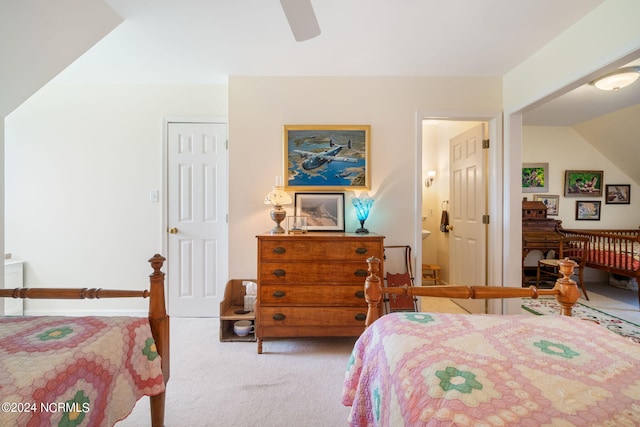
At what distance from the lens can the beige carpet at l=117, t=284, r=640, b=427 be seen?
5.31ft

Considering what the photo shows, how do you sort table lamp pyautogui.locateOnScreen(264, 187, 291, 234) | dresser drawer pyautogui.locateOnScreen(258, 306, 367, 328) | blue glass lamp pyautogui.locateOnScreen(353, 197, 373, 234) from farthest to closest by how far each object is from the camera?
blue glass lamp pyautogui.locateOnScreen(353, 197, 373, 234) → table lamp pyautogui.locateOnScreen(264, 187, 291, 234) → dresser drawer pyautogui.locateOnScreen(258, 306, 367, 328)

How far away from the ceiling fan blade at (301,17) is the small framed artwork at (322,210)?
153cm

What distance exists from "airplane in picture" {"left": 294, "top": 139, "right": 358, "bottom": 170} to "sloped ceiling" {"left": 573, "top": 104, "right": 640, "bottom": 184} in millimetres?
4261

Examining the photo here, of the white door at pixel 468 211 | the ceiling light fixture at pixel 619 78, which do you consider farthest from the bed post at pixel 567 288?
the ceiling light fixture at pixel 619 78

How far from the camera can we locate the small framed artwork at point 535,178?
462 cm

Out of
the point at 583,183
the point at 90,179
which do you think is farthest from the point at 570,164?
the point at 90,179

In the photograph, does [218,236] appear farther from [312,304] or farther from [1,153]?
[1,153]

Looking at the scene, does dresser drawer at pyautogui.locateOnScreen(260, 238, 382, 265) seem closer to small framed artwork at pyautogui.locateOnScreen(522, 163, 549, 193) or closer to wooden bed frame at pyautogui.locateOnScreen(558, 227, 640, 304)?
wooden bed frame at pyautogui.locateOnScreen(558, 227, 640, 304)

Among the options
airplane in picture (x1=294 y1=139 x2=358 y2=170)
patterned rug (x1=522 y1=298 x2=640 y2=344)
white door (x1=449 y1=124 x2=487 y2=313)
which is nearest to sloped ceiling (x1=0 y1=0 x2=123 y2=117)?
airplane in picture (x1=294 y1=139 x2=358 y2=170)

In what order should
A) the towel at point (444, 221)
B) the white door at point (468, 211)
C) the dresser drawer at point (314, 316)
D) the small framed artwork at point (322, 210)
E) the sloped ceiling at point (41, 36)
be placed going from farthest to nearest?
the towel at point (444, 221), the white door at point (468, 211), the small framed artwork at point (322, 210), the dresser drawer at point (314, 316), the sloped ceiling at point (41, 36)

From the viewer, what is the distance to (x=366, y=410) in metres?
1.11

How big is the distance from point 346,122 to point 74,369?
2.65 meters

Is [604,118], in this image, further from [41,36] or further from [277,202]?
[41,36]

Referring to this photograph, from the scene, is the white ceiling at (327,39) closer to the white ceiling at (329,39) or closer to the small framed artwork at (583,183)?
the white ceiling at (329,39)
